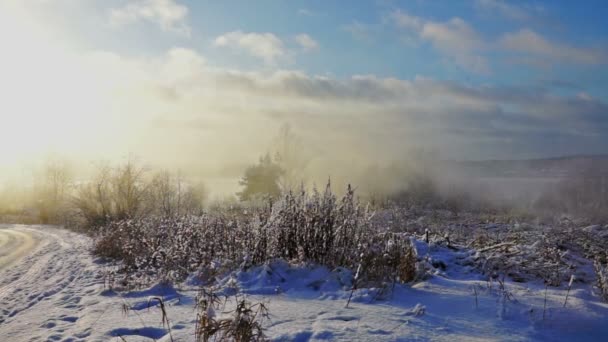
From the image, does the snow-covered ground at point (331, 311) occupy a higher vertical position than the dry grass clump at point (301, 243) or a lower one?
lower

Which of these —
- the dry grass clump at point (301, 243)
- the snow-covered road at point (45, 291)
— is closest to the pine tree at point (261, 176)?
the snow-covered road at point (45, 291)

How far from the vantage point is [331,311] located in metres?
5.18

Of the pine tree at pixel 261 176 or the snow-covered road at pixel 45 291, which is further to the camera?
the pine tree at pixel 261 176

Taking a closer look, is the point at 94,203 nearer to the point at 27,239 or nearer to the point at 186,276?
the point at 27,239

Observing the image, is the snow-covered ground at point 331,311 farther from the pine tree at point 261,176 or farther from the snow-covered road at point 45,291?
the pine tree at point 261,176

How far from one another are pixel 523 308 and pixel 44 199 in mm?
56109

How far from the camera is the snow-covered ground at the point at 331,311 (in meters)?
4.43

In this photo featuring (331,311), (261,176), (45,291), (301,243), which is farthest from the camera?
(261,176)

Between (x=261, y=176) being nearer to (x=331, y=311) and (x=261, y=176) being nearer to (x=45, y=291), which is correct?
(x=45, y=291)

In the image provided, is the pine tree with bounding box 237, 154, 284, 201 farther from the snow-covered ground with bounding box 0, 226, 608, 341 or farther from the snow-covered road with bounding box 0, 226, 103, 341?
the snow-covered ground with bounding box 0, 226, 608, 341

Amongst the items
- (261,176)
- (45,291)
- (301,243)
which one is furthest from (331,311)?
(261,176)

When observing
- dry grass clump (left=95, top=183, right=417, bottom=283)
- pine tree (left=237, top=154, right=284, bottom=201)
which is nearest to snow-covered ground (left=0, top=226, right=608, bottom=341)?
dry grass clump (left=95, top=183, right=417, bottom=283)

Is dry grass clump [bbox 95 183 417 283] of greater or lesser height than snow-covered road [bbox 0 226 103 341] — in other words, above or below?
above

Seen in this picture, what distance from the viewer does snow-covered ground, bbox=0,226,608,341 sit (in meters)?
4.43
